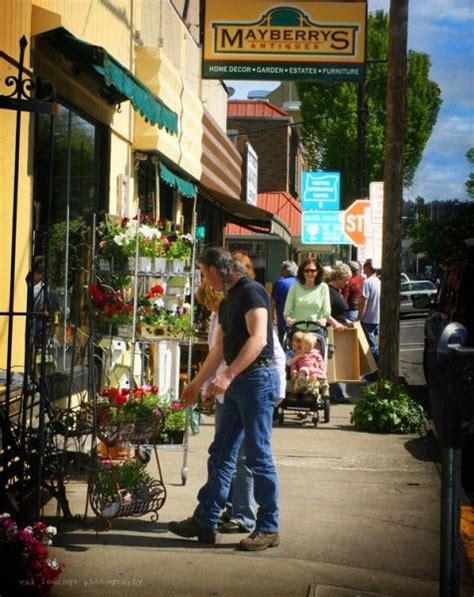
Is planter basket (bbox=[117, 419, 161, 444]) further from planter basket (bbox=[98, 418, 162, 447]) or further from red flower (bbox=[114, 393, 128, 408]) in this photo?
red flower (bbox=[114, 393, 128, 408])

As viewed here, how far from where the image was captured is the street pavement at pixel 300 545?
6.36 m

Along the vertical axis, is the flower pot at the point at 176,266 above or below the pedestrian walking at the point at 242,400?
above

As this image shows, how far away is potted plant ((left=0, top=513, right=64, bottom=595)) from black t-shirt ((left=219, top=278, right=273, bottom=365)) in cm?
210

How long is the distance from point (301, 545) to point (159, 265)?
147 inches

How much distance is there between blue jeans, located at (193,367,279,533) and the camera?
7.25 m

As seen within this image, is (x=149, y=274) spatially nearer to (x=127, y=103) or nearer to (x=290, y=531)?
(x=290, y=531)


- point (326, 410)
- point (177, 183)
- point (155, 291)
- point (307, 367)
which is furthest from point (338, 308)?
point (155, 291)

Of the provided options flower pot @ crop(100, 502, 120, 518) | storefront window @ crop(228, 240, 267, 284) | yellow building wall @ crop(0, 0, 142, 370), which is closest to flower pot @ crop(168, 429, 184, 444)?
yellow building wall @ crop(0, 0, 142, 370)

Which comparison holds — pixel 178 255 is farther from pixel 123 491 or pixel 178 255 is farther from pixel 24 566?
pixel 24 566

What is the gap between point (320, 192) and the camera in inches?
1166

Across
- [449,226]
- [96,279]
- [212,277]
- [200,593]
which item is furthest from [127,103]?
[449,226]

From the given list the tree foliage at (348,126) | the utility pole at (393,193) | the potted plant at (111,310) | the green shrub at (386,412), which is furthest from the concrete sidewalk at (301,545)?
the tree foliage at (348,126)

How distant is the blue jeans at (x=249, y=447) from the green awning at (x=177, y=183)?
28.6 feet

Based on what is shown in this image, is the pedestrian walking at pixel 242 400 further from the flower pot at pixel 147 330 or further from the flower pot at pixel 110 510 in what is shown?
the flower pot at pixel 147 330
